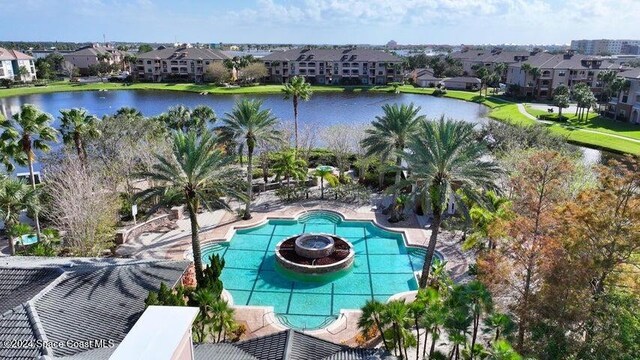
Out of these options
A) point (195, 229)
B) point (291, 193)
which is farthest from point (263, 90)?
point (195, 229)

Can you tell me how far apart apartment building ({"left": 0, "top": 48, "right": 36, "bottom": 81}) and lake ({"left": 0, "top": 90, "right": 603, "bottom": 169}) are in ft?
71.5

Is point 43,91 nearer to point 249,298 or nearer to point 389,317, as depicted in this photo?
point 249,298

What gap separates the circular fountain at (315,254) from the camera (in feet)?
93.9

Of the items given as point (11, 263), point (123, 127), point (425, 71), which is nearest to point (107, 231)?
point (11, 263)

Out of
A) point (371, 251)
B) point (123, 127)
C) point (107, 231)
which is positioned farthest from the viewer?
point (123, 127)

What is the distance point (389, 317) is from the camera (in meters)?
17.3

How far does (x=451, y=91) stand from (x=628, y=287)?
11301 centimetres

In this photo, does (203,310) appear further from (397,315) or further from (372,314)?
(397,315)

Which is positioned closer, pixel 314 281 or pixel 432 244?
pixel 432 244

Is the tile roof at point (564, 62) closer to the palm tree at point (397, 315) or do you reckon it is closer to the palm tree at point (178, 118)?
the palm tree at point (178, 118)

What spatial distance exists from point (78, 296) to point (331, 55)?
410 feet

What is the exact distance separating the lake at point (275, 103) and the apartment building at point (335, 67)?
16.5 meters

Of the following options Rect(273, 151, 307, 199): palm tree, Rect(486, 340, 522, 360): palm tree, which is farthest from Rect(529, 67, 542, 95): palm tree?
Rect(486, 340, 522, 360): palm tree

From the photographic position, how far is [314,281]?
92.9ft
